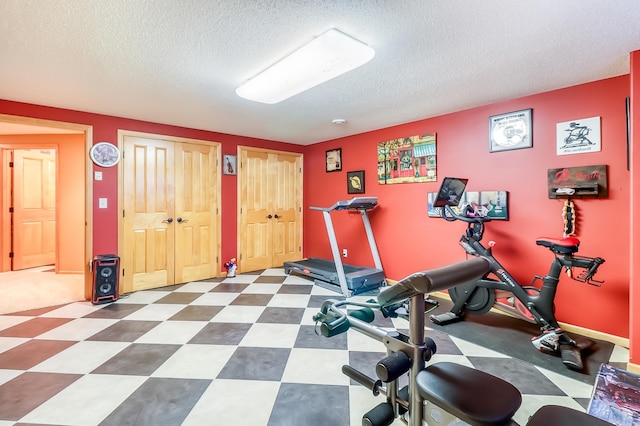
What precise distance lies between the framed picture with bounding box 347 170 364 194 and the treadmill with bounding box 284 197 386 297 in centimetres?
62

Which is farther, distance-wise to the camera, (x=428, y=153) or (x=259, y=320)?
(x=428, y=153)

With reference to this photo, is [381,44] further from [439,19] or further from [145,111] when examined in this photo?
[145,111]

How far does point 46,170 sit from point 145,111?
3891mm

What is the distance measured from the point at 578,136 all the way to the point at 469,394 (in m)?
2.90

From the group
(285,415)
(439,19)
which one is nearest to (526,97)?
(439,19)

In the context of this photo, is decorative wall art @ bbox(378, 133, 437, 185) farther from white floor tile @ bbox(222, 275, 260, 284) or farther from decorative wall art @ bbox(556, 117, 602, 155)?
white floor tile @ bbox(222, 275, 260, 284)

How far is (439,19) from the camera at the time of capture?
186 cm

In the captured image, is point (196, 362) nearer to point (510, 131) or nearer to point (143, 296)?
point (143, 296)

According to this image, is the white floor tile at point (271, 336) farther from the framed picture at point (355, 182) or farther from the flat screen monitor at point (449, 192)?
the framed picture at point (355, 182)

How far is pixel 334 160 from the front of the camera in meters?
5.33

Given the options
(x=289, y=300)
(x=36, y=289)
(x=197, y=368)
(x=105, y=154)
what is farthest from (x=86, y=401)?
(x=36, y=289)

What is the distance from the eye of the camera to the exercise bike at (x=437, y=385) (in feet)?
3.22

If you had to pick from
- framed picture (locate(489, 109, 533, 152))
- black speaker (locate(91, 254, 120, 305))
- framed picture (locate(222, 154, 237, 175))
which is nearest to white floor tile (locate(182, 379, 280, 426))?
black speaker (locate(91, 254, 120, 305))

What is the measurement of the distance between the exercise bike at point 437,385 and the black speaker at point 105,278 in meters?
3.54
